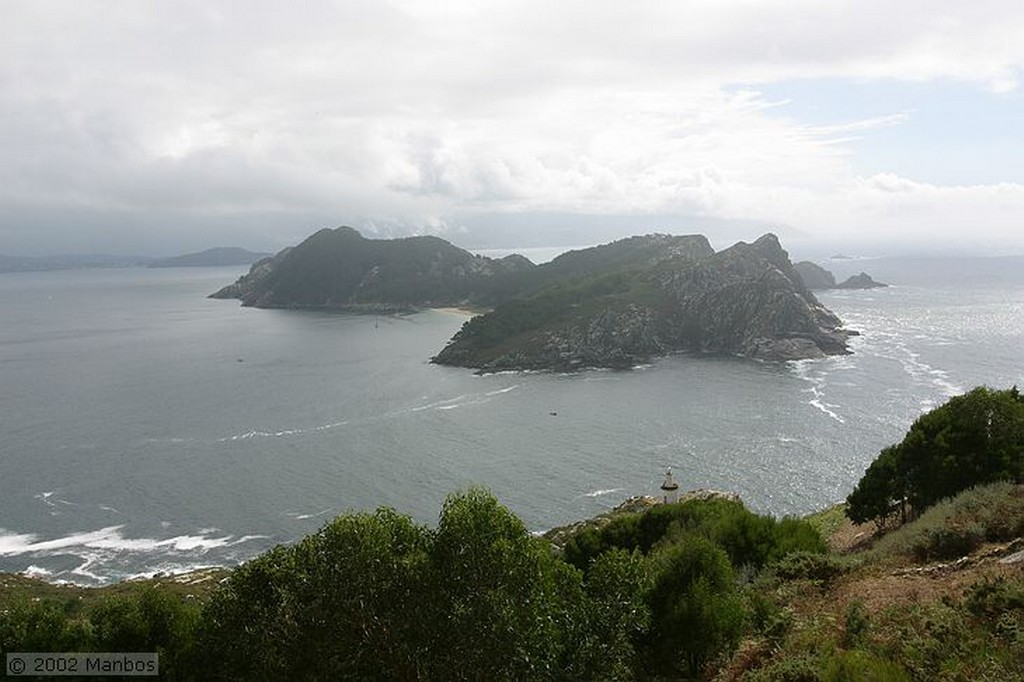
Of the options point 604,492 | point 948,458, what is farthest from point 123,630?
point 604,492

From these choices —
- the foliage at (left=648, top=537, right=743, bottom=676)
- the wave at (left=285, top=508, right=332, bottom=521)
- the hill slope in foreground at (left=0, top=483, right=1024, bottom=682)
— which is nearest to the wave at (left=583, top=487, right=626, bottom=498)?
the wave at (left=285, top=508, right=332, bottom=521)

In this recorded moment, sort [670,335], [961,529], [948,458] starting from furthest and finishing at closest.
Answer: [670,335], [948,458], [961,529]

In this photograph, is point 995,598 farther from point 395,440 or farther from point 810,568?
point 395,440

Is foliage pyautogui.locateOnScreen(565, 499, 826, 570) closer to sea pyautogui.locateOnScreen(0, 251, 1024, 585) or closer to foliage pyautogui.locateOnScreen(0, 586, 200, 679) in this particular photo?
foliage pyautogui.locateOnScreen(0, 586, 200, 679)

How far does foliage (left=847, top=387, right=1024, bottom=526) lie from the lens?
4831cm

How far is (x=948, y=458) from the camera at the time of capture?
162 feet

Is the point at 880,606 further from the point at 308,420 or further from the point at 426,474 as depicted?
the point at 308,420

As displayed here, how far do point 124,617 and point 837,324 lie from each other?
198m

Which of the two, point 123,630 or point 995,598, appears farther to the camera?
point 123,630

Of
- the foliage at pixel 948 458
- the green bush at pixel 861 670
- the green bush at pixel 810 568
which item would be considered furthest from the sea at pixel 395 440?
the green bush at pixel 861 670

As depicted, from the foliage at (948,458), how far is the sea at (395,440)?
28555 mm

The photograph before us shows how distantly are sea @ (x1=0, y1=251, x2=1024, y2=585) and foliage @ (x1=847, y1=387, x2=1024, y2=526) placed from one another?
2856 centimetres

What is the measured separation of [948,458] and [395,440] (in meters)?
79.7

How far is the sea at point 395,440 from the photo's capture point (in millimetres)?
82875
